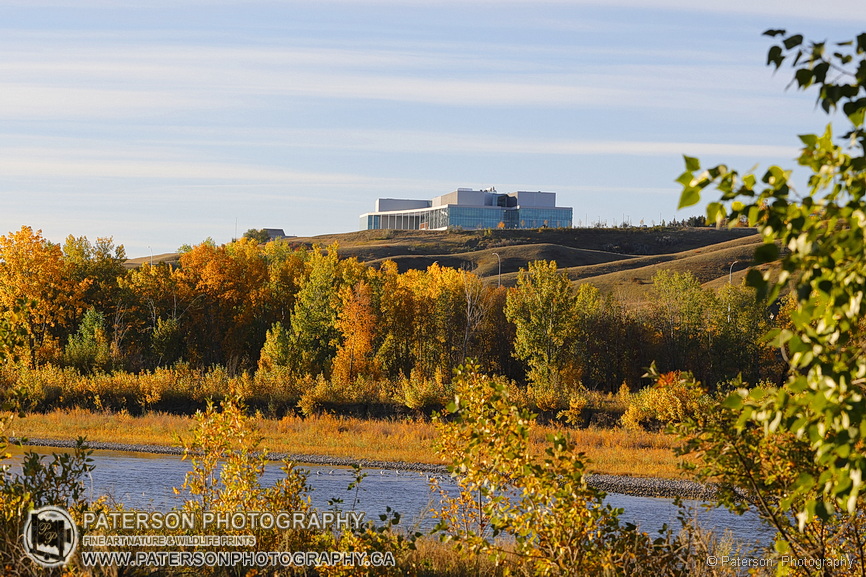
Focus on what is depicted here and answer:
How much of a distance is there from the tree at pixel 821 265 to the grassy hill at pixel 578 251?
8637cm

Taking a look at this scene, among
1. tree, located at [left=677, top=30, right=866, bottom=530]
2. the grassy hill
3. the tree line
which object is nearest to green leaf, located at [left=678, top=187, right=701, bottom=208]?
tree, located at [left=677, top=30, right=866, bottom=530]

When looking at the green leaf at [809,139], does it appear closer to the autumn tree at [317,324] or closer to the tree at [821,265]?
the tree at [821,265]

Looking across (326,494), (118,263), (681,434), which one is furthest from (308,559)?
(118,263)

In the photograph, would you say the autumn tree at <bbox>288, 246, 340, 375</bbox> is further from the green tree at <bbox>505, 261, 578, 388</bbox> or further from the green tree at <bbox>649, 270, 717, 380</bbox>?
the green tree at <bbox>649, 270, 717, 380</bbox>

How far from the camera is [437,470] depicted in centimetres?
3428

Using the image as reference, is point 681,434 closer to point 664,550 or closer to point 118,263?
point 664,550

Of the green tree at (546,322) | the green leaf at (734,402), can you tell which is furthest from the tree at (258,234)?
the green leaf at (734,402)

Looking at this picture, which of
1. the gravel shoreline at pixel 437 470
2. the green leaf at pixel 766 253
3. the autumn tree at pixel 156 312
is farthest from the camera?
the autumn tree at pixel 156 312

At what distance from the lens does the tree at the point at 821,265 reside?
11.1ft

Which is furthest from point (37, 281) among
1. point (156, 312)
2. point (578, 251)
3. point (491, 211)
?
point (491, 211)

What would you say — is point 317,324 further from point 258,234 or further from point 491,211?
point 491,211

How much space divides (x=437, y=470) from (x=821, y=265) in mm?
31613

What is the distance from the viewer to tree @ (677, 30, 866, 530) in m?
3.38

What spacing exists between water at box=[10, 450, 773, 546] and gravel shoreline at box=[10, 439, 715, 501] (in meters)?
0.72
